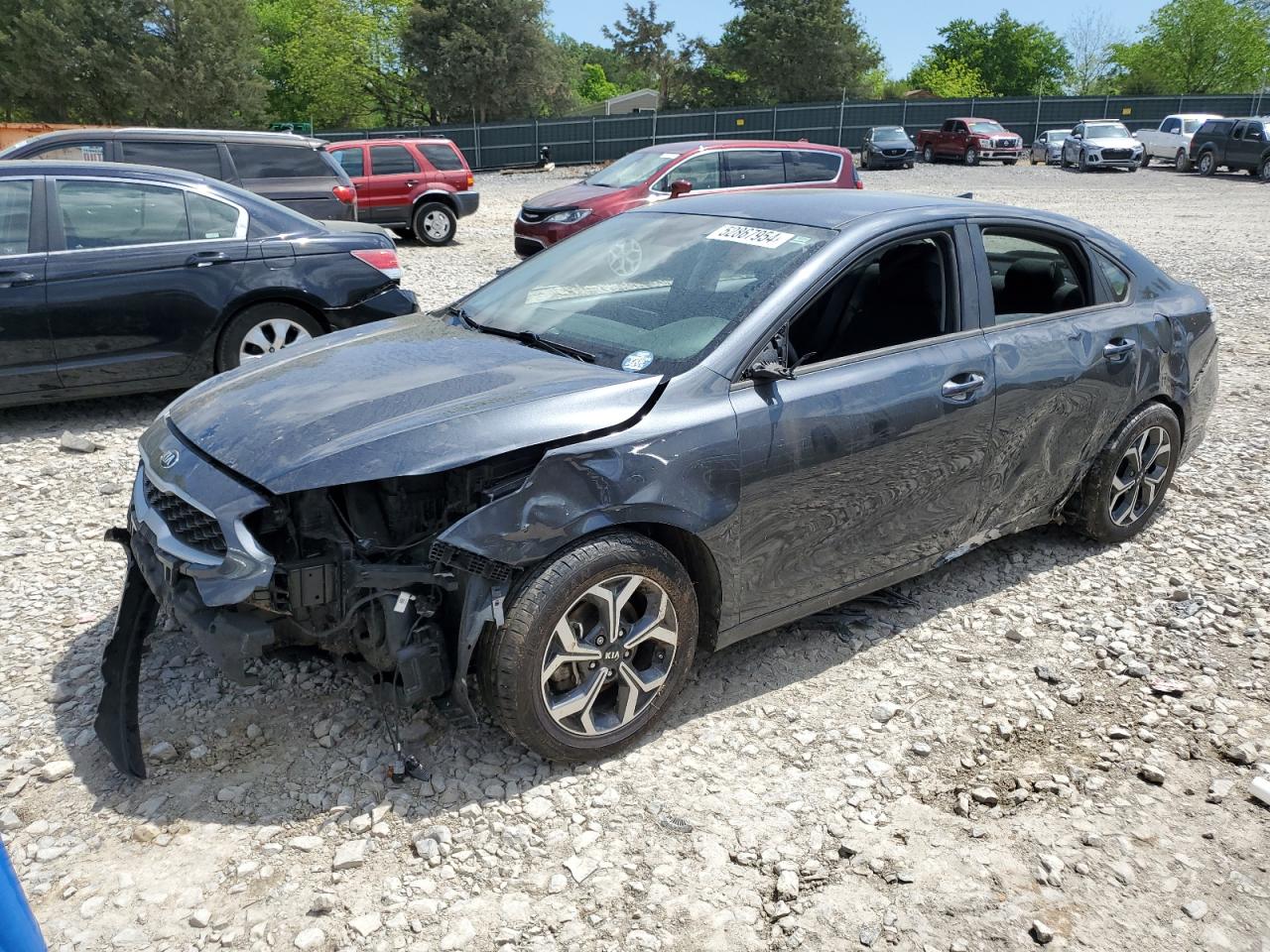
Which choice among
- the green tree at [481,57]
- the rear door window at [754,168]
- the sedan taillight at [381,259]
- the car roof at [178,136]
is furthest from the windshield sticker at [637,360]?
the green tree at [481,57]

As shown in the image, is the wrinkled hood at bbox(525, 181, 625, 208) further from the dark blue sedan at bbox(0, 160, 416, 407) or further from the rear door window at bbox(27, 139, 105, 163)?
the dark blue sedan at bbox(0, 160, 416, 407)

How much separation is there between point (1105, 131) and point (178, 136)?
32.4m

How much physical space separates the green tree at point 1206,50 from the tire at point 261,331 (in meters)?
71.1

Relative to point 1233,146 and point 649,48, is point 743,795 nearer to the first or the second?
point 1233,146

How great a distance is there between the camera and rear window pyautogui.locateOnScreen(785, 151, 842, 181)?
1461 centimetres

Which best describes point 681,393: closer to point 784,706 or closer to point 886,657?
point 784,706

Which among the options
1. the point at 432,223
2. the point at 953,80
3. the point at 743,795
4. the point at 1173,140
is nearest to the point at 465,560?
the point at 743,795

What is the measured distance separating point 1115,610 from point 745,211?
2315mm

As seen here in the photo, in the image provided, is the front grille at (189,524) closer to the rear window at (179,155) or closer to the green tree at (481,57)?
the rear window at (179,155)

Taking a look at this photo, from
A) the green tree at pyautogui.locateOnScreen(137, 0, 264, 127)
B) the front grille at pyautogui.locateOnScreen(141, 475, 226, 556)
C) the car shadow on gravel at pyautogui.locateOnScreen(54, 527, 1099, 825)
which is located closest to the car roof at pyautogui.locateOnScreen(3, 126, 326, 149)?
the car shadow on gravel at pyautogui.locateOnScreen(54, 527, 1099, 825)

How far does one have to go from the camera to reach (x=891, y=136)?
3444 cm

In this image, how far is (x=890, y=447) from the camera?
3635mm

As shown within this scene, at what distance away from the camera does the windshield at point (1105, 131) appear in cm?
3394

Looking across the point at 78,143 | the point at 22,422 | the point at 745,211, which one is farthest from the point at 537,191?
the point at 745,211
